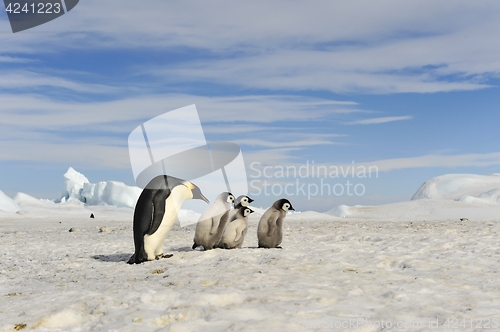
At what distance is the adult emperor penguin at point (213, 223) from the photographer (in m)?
7.34

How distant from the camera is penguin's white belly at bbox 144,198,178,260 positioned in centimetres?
645

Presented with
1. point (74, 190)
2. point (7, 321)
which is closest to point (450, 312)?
point (7, 321)

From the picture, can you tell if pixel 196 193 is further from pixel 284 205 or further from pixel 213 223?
pixel 284 205

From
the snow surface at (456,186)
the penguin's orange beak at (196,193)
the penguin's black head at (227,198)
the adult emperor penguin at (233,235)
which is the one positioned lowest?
the snow surface at (456,186)

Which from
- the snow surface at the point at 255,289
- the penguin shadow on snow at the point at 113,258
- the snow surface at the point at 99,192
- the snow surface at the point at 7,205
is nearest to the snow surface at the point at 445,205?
the snow surface at the point at 255,289

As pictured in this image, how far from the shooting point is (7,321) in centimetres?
328

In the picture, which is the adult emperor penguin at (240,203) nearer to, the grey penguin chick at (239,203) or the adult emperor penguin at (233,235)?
the grey penguin chick at (239,203)

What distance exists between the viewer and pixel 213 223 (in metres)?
7.36

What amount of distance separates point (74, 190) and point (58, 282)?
137 ft

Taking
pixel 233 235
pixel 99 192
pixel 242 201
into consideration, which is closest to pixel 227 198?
pixel 242 201

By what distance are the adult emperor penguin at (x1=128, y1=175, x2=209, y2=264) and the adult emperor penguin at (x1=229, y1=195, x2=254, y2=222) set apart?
126 cm

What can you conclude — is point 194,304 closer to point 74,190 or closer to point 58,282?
point 58,282

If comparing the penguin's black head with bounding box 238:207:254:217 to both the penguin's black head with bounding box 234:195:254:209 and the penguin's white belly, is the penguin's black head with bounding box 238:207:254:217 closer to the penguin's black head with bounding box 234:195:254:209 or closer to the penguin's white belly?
the penguin's black head with bounding box 234:195:254:209

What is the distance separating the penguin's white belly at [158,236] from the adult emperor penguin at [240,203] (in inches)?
53.5
